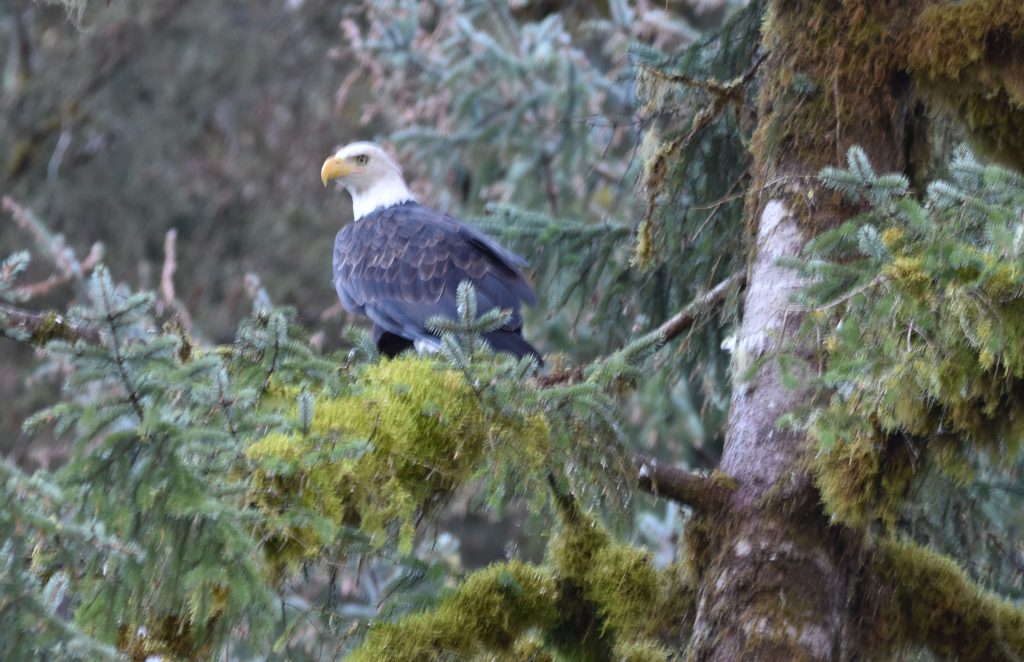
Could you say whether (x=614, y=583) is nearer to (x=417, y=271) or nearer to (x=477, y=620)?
(x=477, y=620)

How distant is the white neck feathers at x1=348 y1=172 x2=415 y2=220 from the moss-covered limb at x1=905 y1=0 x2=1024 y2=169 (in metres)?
3.70

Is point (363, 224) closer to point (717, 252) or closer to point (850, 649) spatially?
point (717, 252)

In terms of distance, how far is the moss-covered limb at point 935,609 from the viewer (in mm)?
3766

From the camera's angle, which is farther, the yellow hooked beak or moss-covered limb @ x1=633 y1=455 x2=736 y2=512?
the yellow hooked beak

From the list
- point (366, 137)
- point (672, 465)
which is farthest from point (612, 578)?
point (366, 137)

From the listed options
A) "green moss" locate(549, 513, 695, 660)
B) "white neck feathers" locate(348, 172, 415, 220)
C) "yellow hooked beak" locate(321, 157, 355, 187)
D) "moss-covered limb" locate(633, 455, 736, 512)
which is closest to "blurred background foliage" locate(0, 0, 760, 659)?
"green moss" locate(549, 513, 695, 660)

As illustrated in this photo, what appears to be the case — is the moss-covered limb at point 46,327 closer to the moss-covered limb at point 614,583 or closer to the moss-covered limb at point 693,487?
the moss-covered limb at point 614,583

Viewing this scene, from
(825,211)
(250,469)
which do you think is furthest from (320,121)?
(250,469)

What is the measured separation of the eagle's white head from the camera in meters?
7.16

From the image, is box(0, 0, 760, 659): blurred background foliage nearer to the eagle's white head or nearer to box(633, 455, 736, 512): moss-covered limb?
box(633, 455, 736, 512): moss-covered limb

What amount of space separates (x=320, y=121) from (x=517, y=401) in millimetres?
9890

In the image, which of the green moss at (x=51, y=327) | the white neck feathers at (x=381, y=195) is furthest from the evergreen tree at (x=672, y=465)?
the white neck feathers at (x=381, y=195)

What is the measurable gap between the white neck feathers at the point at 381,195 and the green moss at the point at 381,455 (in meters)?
3.81

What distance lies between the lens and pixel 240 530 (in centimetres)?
274
